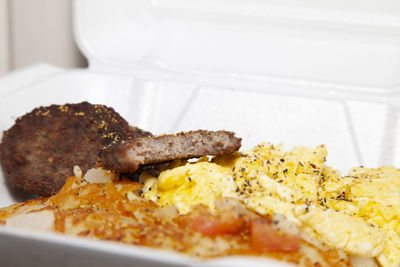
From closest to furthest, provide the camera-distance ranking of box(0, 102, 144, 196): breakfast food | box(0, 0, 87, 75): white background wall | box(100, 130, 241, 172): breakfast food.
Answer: box(100, 130, 241, 172): breakfast food
box(0, 102, 144, 196): breakfast food
box(0, 0, 87, 75): white background wall

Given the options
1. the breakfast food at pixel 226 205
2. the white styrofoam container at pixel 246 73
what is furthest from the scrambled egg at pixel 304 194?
the white styrofoam container at pixel 246 73

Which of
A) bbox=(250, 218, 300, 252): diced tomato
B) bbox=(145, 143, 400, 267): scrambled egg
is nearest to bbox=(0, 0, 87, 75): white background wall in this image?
bbox=(145, 143, 400, 267): scrambled egg

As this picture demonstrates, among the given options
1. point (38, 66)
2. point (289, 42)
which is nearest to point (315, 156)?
point (289, 42)

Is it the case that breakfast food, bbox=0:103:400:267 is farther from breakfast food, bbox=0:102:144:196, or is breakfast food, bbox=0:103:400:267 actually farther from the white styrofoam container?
the white styrofoam container

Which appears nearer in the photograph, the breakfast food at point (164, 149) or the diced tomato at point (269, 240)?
the diced tomato at point (269, 240)

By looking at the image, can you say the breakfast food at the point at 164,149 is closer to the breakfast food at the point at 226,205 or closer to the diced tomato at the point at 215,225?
the breakfast food at the point at 226,205
